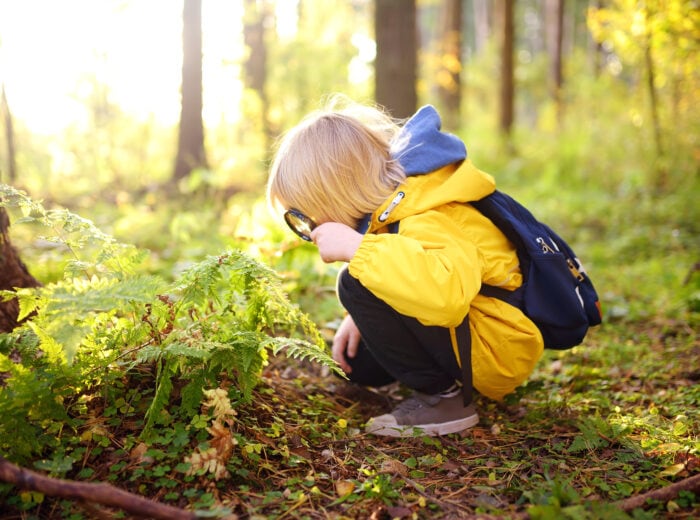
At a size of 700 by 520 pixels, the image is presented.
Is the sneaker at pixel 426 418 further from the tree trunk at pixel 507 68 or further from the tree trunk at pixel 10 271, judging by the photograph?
the tree trunk at pixel 507 68

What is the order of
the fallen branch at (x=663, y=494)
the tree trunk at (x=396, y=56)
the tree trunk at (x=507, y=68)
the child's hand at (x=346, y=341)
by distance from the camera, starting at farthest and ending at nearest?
the tree trunk at (x=507, y=68) < the tree trunk at (x=396, y=56) < the child's hand at (x=346, y=341) < the fallen branch at (x=663, y=494)

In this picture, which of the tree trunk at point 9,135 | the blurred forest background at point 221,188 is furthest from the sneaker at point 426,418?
the tree trunk at point 9,135

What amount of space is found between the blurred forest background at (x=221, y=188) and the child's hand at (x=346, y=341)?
44cm

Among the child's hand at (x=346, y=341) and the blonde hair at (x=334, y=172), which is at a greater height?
the blonde hair at (x=334, y=172)

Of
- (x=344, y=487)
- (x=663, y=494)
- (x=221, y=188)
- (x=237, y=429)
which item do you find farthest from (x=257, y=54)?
(x=663, y=494)

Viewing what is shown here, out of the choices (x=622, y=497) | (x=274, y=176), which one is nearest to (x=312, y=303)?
(x=274, y=176)

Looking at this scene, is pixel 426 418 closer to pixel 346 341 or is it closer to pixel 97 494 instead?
pixel 346 341

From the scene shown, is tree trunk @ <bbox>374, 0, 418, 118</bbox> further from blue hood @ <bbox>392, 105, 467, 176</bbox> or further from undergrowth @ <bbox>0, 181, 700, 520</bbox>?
undergrowth @ <bbox>0, 181, 700, 520</bbox>

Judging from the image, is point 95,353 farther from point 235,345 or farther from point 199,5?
point 199,5

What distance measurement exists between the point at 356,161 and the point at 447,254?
597 millimetres

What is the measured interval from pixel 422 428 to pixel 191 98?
25.8 ft

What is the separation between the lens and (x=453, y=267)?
2.33 metres

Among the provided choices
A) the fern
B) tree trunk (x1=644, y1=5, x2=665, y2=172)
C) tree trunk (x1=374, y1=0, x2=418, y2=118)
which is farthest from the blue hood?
tree trunk (x1=644, y1=5, x2=665, y2=172)

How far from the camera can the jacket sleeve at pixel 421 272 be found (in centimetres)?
228
